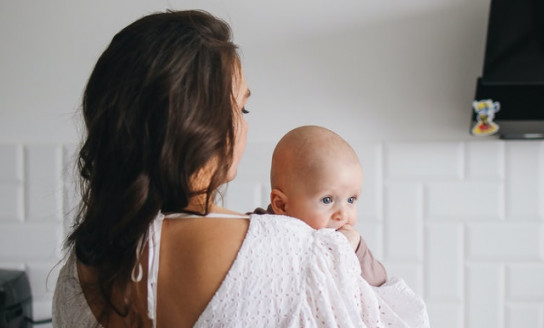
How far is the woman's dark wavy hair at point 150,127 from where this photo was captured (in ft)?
2.70

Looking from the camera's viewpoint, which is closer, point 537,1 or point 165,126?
point 165,126

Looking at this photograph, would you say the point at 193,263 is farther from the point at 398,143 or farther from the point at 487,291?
the point at 487,291

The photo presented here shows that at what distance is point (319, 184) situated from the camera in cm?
118

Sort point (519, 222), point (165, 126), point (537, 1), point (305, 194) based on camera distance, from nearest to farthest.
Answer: point (165, 126) → point (305, 194) → point (537, 1) → point (519, 222)

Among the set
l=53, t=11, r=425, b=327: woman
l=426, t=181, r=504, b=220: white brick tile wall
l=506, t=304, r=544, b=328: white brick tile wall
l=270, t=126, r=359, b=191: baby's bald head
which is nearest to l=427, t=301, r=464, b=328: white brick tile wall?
l=506, t=304, r=544, b=328: white brick tile wall

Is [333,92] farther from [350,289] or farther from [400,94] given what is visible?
[350,289]

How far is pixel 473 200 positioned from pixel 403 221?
20 cm

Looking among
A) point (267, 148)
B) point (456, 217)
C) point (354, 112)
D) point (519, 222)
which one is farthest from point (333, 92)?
point (519, 222)

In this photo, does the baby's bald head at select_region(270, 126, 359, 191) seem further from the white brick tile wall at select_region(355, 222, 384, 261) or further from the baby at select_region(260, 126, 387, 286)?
the white brick tile wall at select_region(355, 222, 384, 261)

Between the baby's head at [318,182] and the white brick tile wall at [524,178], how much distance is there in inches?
28.1

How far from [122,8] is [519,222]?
1.24m

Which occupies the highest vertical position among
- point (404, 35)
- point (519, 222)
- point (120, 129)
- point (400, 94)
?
point (404, 35)

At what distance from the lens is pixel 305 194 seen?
1.19 m

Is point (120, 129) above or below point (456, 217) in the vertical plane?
above
